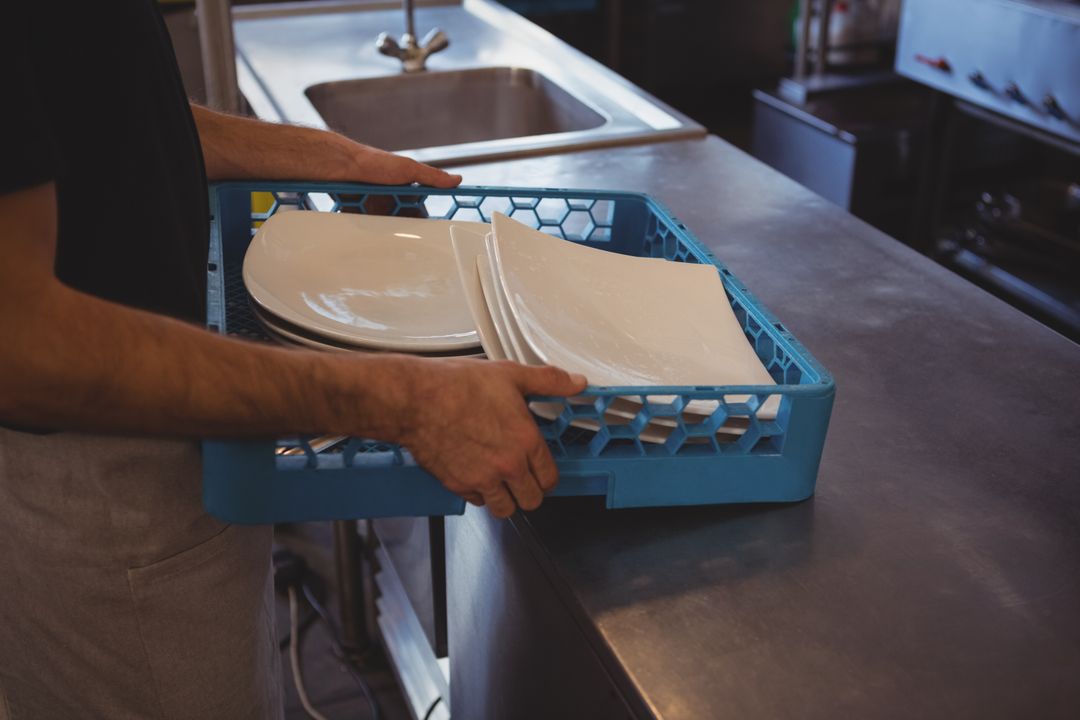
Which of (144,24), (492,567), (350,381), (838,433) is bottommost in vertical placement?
(492,567)

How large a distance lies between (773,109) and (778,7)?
225 cm

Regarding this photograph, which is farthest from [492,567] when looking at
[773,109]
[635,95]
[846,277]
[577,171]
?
[773,109]

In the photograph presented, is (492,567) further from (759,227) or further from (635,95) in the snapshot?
(635,95)

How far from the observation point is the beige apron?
95 cm

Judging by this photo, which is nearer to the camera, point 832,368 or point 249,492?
point 249,492

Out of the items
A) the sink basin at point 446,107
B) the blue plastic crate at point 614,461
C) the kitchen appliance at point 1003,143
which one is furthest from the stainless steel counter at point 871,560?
the kitchen appliance at point 1003,143

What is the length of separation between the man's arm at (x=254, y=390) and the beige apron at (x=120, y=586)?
7.9 inches

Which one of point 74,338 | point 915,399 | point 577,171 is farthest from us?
point 577,171

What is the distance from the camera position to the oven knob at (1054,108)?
2324 millimetres

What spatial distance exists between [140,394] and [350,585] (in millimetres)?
1298

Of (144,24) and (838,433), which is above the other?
(144,24)

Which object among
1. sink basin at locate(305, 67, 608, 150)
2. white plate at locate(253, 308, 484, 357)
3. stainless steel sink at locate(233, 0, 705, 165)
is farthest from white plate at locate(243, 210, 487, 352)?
sink basin at locate(305, 67, 608, 150)

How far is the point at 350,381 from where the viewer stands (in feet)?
2.52

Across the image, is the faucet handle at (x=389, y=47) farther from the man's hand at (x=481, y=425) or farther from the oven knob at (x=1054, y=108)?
the man's hand at (x=481, y=425)
